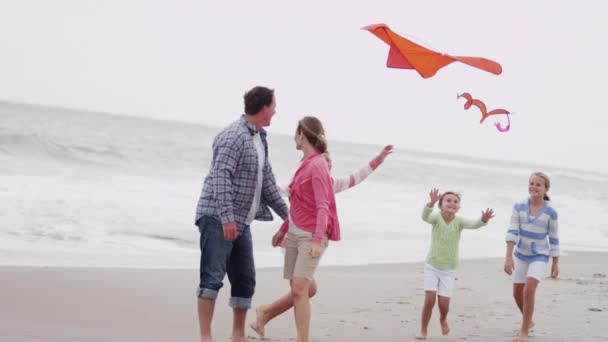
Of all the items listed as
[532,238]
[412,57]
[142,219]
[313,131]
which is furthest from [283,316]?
[142,219]

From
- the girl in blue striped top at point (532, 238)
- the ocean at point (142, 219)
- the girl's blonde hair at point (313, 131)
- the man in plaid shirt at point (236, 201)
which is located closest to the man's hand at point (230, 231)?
the man in plaid shirt at point (236, 201)

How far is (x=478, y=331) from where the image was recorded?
21.7ft

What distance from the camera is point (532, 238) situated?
6340 millimetres

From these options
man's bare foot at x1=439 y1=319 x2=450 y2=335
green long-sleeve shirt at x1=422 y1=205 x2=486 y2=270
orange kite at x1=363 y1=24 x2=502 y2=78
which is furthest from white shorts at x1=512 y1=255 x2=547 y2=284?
orange kite at x1=363 y1=24 x2=502 y2=78

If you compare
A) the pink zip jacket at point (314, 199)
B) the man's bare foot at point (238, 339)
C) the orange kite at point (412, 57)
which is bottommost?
the man's bare foot at point (238, 339)

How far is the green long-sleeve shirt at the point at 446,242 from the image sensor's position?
250 inches

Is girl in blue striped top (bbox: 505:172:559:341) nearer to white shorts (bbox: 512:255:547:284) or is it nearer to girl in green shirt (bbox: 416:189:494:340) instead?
white shorts (bbox: 512:255:547:284)

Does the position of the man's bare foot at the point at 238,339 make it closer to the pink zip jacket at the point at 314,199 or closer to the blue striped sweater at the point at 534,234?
the pink zip jacket at the point at 314,199

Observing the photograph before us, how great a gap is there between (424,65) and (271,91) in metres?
1.28

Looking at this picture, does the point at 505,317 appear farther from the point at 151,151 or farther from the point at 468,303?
the point at 151,151

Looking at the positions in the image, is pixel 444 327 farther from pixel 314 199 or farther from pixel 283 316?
pixel 314 199

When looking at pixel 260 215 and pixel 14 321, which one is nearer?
pixel 260 215

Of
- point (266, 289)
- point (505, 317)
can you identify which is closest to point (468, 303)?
point (505, 317)

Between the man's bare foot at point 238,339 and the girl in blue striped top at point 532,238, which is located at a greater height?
the girl in blue striped top at point 532,238
